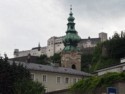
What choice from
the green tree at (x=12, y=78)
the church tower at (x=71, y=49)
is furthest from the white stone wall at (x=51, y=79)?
the church tower at (x=71, y=49)

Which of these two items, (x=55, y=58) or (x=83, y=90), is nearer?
(x=83, y=90)

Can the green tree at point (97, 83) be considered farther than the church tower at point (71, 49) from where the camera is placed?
No

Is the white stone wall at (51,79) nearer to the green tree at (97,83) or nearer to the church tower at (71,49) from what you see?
the green tree at (97,83)

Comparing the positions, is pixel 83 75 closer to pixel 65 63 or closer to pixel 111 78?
pixel 65 63

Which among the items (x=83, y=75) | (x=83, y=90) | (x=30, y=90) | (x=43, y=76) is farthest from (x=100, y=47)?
(x=83, y=90)

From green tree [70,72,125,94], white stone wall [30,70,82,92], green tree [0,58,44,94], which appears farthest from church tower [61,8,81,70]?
green tree [70,72,125,94]

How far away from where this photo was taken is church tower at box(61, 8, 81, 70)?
126 m

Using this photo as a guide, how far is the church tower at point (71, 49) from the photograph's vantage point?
12625cm

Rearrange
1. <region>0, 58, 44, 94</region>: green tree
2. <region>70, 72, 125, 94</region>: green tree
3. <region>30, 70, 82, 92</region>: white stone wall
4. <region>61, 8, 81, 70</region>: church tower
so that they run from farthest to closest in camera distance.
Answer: <region>61, 8, 81, 70</region>: church tower, <region>30, 70, 82, 92</region>: white stone wall, <region>0, 58, 44, 94</region>: green tree, <region>70, 72, 125, 94</region>: green tree

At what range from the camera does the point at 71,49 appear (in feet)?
422

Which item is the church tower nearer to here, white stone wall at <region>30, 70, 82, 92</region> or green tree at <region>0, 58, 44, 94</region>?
white stone wall at <region>30, 70, 82, 92</region>

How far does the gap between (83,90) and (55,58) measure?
137m

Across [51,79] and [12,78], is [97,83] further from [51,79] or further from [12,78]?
[51,79]

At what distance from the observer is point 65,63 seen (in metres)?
127
